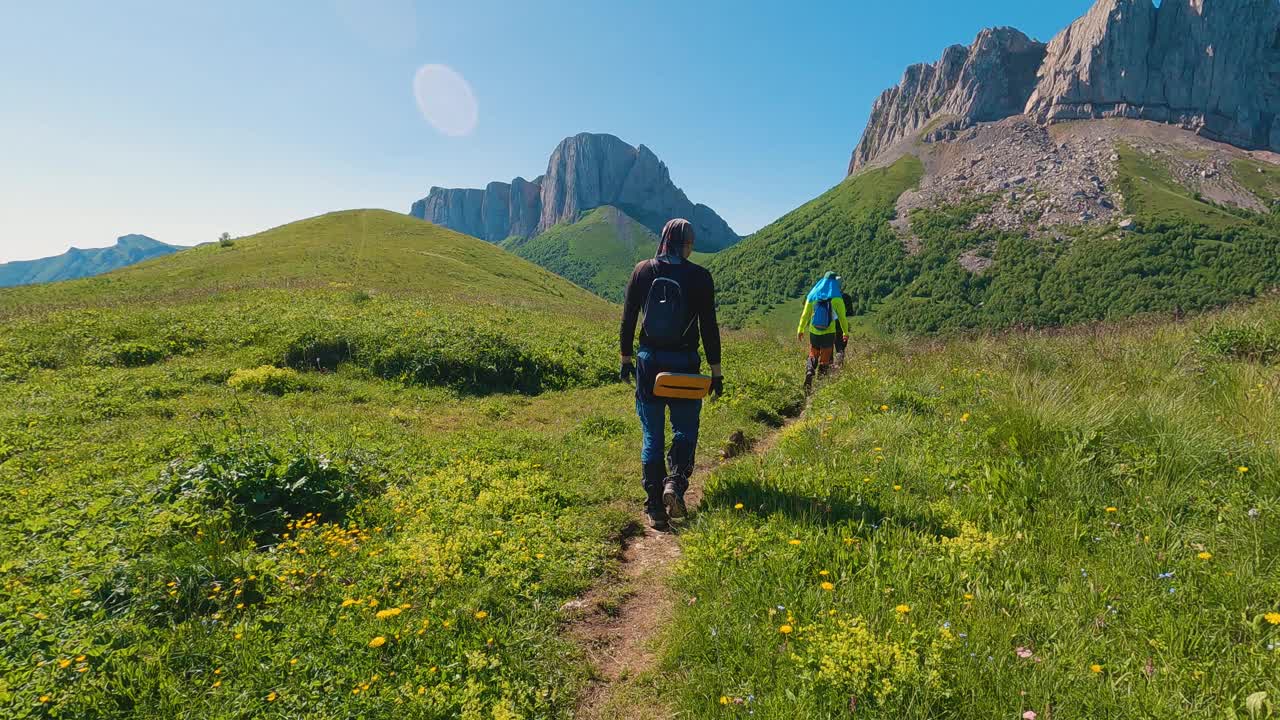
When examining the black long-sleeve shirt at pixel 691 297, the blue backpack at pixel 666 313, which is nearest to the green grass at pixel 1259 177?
the black long-sleeve shirt at pixel 691 297

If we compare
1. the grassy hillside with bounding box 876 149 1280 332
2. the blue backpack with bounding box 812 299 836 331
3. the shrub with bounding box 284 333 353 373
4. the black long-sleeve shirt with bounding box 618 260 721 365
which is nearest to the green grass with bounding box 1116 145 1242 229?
the grassy hillside with bounding box 876 149 1280 332

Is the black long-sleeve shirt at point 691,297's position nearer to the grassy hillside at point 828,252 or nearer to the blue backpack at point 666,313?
the blue backpack at point 666,313

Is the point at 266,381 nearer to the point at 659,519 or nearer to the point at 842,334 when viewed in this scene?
the point at 659,519

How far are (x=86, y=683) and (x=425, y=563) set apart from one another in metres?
1.99

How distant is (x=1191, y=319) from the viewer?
10227 millimetres

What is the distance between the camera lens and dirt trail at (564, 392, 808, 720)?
314 centimetres

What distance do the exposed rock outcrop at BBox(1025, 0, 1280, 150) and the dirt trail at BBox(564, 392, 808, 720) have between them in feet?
796

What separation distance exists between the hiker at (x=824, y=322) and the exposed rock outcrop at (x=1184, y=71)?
23482 centimetres

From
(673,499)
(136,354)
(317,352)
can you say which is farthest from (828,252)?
(673,499)

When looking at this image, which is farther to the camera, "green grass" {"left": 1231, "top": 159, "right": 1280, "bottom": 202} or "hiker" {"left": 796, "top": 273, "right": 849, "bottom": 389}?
"green grass" {"left": 1231, "top": 159, "right": 1280, "bottom": 202}

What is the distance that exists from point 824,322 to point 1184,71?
265 m

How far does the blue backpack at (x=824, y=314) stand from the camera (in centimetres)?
1055

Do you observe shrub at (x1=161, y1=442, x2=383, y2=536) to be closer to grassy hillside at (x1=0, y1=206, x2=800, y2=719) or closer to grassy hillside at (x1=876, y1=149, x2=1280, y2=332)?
grassy hillside at (x1=0, y1=206, x2=800, y2=719)

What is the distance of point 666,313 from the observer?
520 centimetres
